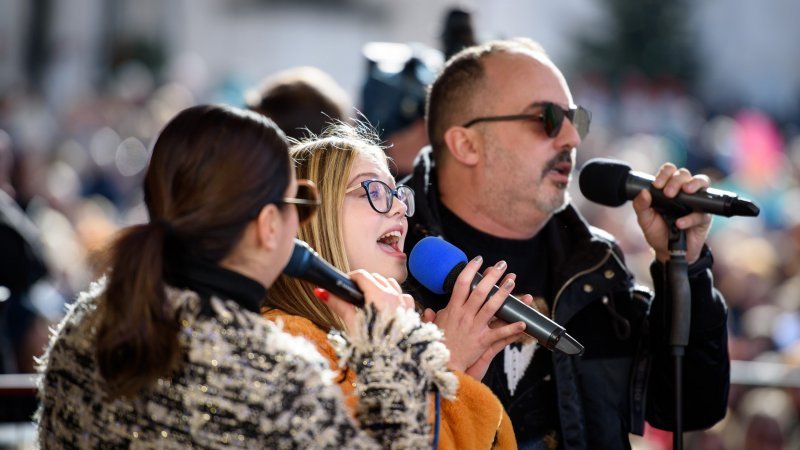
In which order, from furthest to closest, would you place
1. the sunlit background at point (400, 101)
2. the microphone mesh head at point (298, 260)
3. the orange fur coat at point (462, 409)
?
the sunlit background at point (400, 101)
the orange fur coat at point (462, 409)
the microphone mesh head at point (298, 260)

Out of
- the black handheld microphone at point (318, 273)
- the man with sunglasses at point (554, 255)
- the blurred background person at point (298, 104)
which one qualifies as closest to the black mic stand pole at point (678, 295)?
the man with sunglasses at point (554, 255)

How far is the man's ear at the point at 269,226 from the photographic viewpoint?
2762 millimetres

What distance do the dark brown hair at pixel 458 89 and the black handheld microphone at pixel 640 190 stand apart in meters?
0.60

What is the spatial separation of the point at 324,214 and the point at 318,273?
64cm

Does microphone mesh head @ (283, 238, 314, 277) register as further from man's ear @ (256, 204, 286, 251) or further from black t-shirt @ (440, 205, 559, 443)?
black t-shirt @ (440, 205, 559, 443)

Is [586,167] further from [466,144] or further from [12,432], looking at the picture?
[12,432]

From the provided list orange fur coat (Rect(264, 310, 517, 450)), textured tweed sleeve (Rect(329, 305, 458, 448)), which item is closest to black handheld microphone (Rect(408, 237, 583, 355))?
orange fur coat (Rect(264, 310, 517, 450))

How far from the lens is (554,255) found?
435 centimetres

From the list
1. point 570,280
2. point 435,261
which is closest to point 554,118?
point 570,280

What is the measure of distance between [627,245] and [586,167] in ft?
20.9

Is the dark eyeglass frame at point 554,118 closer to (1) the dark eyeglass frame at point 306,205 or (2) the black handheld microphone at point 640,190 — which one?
(2) the black handheld microphone at point 640,190

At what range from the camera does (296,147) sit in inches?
146

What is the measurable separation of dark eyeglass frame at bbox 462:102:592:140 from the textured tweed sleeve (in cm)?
166

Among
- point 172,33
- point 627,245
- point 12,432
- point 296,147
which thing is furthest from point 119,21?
point 296,147
